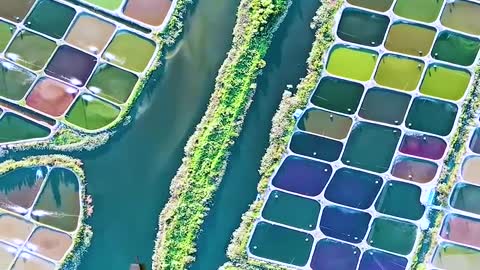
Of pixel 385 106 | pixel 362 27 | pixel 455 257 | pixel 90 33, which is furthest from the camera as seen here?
pixel 90 33

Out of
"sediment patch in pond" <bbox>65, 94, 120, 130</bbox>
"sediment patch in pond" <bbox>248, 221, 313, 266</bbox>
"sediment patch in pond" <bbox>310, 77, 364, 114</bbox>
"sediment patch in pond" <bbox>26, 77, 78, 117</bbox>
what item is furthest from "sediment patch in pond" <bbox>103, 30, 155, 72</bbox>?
"sediment patch in pond" <bbox>248, 221, 313, 266</bbox>

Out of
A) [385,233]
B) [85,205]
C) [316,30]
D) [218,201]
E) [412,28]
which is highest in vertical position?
[412,28]

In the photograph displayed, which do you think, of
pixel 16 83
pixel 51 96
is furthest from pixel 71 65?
pixel 16 83

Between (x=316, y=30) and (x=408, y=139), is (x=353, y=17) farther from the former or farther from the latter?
(x=408, y=139)

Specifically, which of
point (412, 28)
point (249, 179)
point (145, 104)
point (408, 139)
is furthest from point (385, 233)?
point (145, 104)

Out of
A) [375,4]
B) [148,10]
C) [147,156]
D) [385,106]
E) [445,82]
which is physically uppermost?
[375,4]

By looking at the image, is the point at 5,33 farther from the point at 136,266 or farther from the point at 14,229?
the point at 136,266
